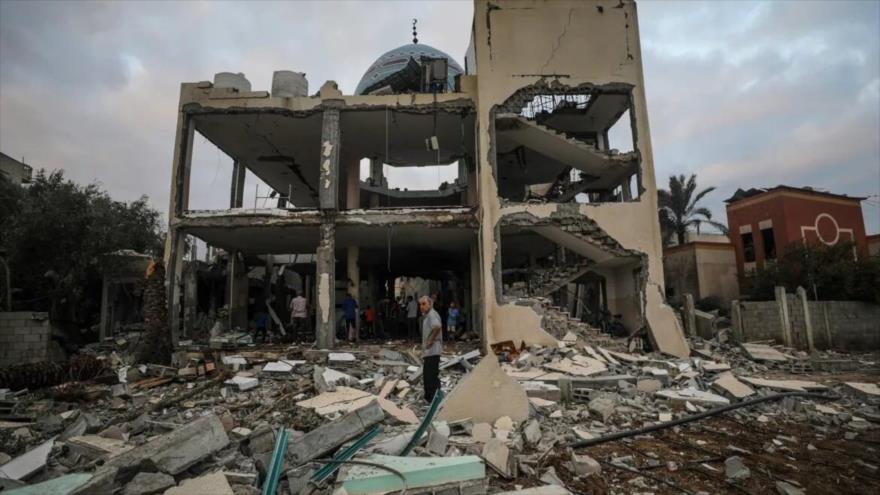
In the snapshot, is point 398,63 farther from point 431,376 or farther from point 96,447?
point 96,447

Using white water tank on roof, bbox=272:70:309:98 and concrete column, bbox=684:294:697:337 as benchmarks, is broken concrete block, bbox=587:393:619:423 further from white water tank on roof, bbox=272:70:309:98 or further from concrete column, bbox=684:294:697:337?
white water tank on roof, bbox=272:70:309:98

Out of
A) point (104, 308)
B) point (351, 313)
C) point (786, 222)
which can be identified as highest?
point (786, 222)

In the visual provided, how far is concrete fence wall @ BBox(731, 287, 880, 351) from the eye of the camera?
54.5 ft

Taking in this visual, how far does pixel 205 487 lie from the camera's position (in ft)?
12.7

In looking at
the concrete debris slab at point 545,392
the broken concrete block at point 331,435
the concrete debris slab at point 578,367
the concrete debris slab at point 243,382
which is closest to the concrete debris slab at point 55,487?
the broken concrete block at point 331,435

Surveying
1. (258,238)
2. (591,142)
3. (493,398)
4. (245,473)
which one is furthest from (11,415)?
(591,142)

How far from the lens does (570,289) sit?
2333 centimetres

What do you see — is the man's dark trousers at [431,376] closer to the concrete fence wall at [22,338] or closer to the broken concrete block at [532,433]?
the broken concrete block at [532,433]

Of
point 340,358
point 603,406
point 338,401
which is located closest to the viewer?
point 603,406

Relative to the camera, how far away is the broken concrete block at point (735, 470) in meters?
4.60

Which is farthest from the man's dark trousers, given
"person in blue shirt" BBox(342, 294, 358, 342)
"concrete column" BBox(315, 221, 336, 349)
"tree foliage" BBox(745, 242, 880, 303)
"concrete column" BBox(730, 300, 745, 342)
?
"tree foliage" BBox(745, 242, 880, 303)

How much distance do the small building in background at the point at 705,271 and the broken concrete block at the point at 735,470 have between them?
23.2 metres

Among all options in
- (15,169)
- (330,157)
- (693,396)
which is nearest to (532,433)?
(693,396)

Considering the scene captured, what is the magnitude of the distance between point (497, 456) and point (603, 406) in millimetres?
2818
